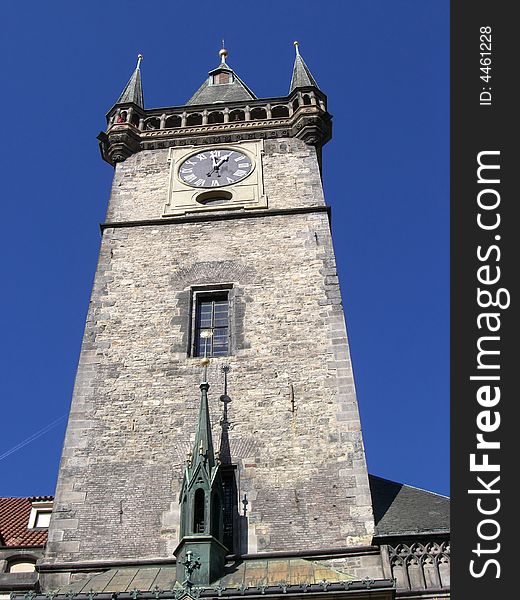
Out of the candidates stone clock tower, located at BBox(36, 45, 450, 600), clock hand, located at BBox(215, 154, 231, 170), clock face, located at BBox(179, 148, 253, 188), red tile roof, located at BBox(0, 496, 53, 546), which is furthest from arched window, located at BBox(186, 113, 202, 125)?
red tile roof, located at BBox(0, 496, 53, 546)

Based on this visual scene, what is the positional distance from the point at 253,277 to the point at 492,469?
816 centimetres

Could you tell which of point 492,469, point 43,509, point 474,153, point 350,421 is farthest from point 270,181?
point 492,469

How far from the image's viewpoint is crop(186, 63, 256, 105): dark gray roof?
22.7 metres

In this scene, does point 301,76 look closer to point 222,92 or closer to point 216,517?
point 222,92

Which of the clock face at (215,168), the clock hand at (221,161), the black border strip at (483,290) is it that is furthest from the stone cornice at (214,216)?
the black border strip at (483,290)

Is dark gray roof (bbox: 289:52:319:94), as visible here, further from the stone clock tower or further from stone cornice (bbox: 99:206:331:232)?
stone cornice (bbox: 99:206:331:232)

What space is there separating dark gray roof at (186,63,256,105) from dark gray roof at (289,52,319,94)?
122 cm

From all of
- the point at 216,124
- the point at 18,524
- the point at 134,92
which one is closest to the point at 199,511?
the point at 18,524

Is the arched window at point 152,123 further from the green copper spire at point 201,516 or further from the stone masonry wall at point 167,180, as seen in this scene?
the green copper spire at point 201,516

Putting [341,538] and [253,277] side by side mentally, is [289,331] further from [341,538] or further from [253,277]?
[341,538]

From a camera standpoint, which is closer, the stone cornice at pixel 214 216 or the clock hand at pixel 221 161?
the stone cornice at pixel 214 216

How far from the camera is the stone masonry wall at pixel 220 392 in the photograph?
12.1 meters

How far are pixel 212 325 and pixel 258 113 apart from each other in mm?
7190

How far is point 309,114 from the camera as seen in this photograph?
19375mm
